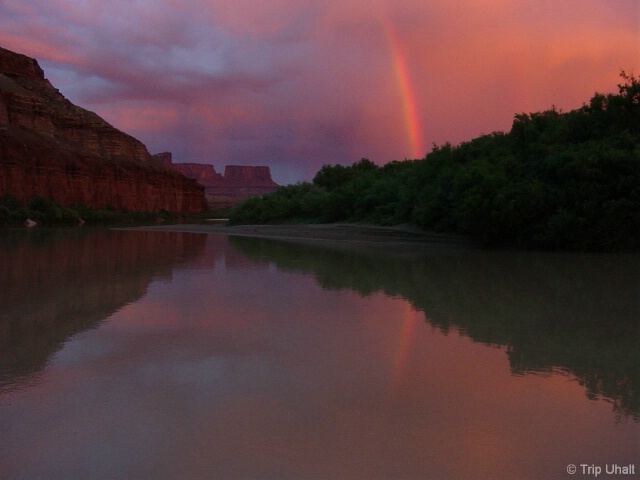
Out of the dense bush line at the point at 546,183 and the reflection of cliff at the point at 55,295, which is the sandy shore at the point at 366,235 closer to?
the dense bush line at the point at 546,183

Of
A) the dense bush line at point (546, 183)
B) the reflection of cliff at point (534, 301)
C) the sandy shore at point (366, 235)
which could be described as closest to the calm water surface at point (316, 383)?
the reflection of cliff at point (534, 301)

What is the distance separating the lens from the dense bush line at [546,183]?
716 inches

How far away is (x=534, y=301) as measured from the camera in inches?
344

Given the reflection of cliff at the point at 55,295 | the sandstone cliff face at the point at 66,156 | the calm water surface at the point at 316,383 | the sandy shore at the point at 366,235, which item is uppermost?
the sandstone cliff face at the point at 66,156

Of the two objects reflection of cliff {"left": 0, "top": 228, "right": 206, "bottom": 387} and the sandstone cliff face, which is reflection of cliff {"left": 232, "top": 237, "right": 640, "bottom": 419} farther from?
the sandstone cliff face

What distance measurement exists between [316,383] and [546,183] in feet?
58.6

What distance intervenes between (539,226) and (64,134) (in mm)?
78624

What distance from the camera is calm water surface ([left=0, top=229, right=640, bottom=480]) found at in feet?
10.5

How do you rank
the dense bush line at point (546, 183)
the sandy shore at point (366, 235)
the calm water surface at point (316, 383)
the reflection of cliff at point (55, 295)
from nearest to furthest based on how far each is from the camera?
the calm water surface at point (316, 383) < the reflection of cliff at point (55, 295) < the dense bush line at point (546, 183) < the sandy shore at point (366, 235)

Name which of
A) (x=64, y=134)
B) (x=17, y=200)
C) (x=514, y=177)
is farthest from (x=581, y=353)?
(x=64, y=134)

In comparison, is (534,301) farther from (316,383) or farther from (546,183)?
(546,183)

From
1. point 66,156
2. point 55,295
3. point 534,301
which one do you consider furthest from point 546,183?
point 66,156

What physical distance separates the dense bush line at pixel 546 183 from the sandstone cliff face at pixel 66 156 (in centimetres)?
5348

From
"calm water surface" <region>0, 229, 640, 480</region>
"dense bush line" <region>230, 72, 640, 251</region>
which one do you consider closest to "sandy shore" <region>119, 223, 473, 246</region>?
"dense bush line" <region>230, 72, 640, 251</region>
